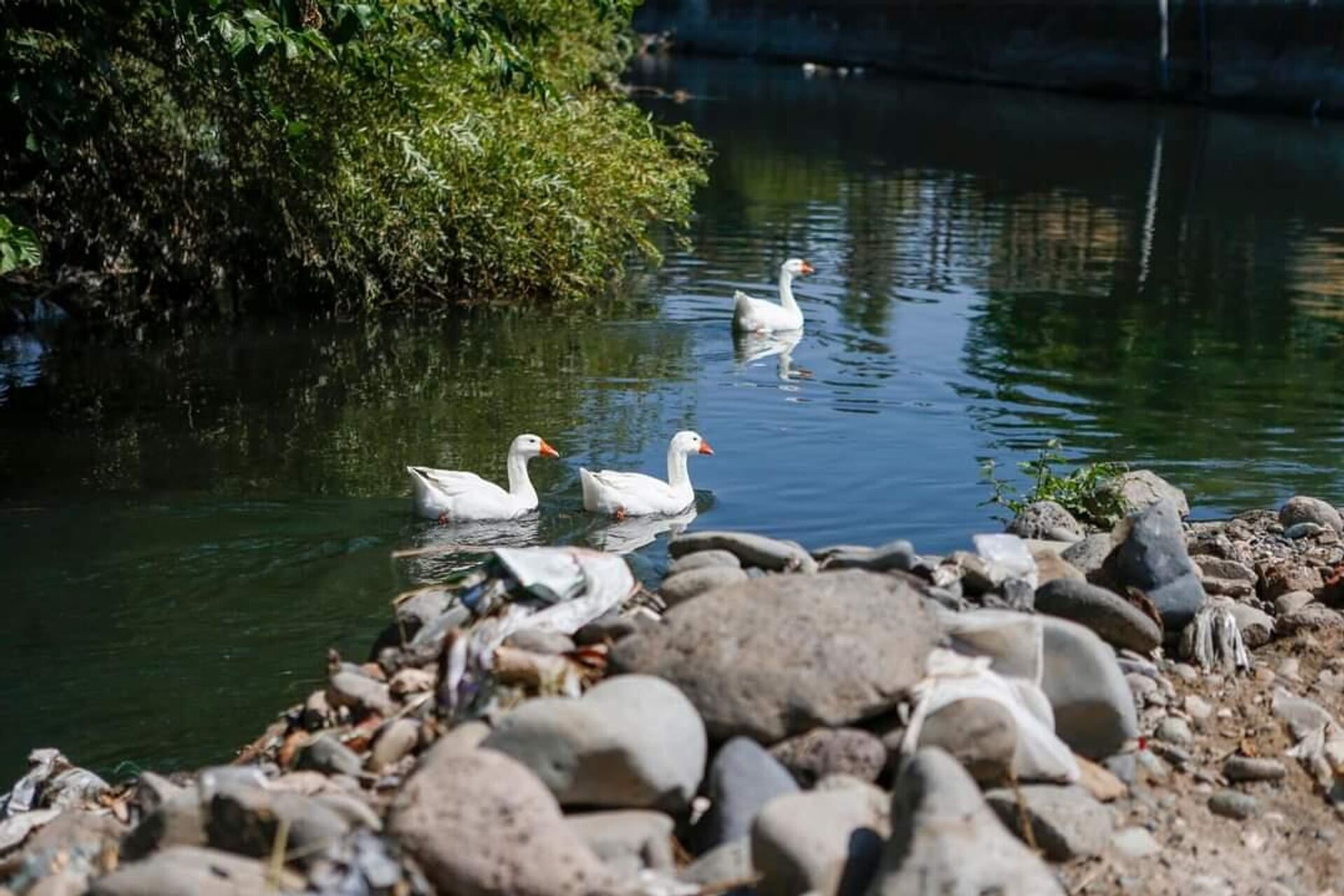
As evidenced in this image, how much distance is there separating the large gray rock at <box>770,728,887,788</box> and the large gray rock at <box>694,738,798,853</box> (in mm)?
68

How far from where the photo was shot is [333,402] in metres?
18.9

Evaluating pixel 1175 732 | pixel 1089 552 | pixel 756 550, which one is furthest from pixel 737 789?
pixel 1089 552

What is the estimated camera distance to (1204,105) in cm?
6003

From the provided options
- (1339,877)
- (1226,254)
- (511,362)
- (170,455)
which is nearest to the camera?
(1339,877)

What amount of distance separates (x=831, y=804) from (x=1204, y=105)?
57612 mm

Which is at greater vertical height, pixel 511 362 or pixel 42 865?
pixel 42 865

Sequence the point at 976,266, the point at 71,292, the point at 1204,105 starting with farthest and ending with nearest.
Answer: the point at 1204,105 < the point at 976,266 < the point at 71,292

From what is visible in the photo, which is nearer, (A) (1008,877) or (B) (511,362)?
(A) (1008,877)

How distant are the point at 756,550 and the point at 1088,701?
7.32ft

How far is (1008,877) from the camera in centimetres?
596

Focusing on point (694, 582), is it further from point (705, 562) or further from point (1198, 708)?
point (1198, 708)

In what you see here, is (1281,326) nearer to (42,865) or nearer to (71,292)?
(71,292)

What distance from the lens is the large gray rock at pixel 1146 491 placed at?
44.7ft

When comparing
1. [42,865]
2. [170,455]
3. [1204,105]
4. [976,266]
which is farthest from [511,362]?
[1204,105]
